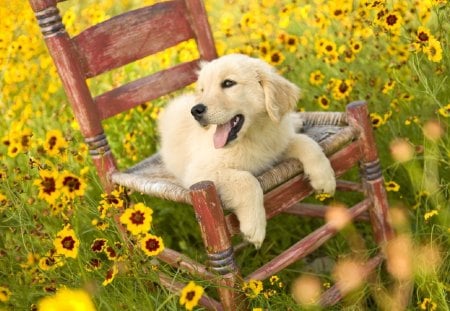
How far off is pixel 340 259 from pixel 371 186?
0.34m

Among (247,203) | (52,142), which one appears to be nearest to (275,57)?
(247,203)

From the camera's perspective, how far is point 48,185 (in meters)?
1.70

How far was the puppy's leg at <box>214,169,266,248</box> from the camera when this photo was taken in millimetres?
1939

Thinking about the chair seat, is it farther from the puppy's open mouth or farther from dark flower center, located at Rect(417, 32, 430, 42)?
dark flower center, located at Rect(417, 32, 430, 42)

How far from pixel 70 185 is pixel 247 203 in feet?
1.81

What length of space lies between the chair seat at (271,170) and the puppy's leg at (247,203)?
0.10m

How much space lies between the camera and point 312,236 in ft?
7.51

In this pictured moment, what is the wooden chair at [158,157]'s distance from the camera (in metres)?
1.98

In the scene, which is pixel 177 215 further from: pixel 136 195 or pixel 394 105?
pixel 394 105

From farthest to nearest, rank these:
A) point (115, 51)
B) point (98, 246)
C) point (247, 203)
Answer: point (115, 51) → point (247, 203) → point (98, 246)

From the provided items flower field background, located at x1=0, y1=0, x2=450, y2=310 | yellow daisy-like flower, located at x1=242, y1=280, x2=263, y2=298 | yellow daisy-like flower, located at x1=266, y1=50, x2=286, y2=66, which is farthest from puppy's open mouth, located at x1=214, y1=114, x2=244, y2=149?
yellow daisy-like flower, located at x1=266, y1=50, x2=286, y2=66

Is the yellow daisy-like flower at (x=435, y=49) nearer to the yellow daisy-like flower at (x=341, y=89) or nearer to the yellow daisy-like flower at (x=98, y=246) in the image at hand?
the yellow daisy-like flower at (x=341, y=89)

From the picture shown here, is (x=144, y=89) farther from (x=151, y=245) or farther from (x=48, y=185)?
(x=151, y=245)

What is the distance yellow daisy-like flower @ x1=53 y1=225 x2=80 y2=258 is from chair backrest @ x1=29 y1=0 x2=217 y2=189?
649mm
